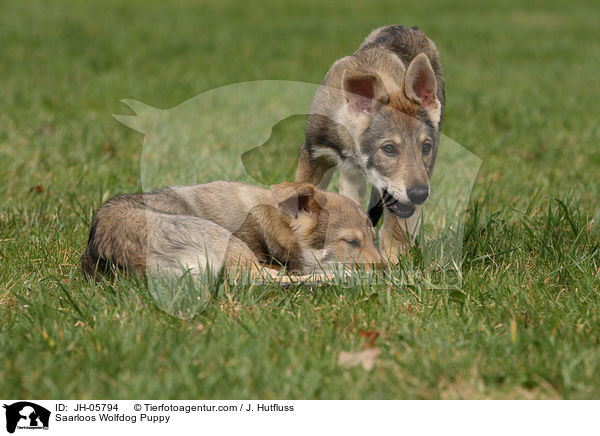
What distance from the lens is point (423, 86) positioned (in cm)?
406

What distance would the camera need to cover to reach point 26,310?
11.5 ft

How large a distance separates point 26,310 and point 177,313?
2.69ft

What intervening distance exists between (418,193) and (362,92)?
28.5 inches

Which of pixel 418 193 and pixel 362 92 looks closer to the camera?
pixel 418 193

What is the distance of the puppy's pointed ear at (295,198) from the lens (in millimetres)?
4016

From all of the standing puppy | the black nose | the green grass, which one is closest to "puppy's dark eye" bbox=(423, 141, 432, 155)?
the standing puppy

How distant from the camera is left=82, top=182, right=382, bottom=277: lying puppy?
12.3ft

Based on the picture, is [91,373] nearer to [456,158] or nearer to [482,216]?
[482,216]

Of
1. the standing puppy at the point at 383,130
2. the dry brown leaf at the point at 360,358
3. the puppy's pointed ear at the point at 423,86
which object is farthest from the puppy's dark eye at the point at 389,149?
the dry brown leaf at the point at 360,358

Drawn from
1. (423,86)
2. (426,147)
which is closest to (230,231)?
(426,147)
